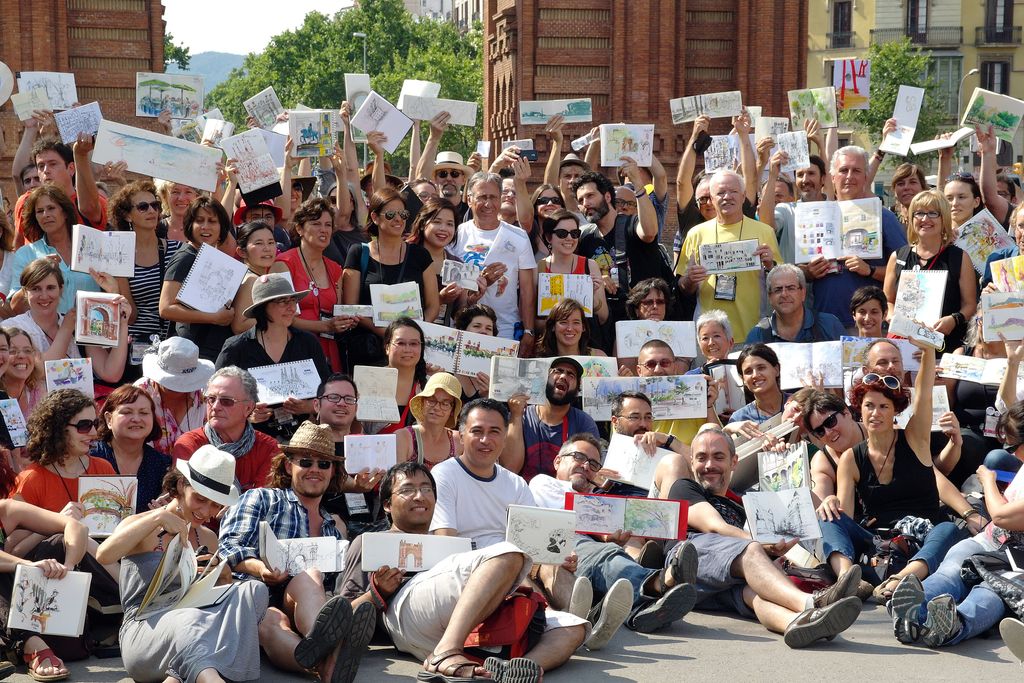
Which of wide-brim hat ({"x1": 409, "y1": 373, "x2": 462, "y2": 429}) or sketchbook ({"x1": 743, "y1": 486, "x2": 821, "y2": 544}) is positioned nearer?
sketchbook ({"x1": 743, "y1": 486, "x2": 821, "y2": 544})

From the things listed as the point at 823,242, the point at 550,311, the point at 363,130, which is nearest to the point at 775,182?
the point at 823,242

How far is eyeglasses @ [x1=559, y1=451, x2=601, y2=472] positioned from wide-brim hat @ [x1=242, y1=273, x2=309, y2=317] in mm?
2191

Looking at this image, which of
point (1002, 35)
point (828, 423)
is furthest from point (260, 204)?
point (1002, 35)

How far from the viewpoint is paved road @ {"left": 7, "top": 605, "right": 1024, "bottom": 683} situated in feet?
25.6

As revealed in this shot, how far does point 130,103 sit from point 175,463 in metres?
12.5

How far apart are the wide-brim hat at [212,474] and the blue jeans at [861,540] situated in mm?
3631

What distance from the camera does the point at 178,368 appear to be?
981 cm

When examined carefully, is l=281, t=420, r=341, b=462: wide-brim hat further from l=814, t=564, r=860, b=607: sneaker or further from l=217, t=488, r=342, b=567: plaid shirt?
l=814, t=564, r=860, b=607: sneaker

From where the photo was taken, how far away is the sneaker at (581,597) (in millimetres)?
8359

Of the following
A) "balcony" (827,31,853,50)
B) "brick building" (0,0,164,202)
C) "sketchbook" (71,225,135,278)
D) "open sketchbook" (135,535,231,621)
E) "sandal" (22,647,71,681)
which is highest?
"balcony" (827,31,853,50)

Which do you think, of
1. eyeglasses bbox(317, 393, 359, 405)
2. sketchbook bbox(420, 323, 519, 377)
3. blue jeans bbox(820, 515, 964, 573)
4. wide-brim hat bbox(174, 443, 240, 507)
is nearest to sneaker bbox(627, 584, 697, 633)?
blue jeans bbox(820, 515, 964, 573)

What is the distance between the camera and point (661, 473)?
962cm

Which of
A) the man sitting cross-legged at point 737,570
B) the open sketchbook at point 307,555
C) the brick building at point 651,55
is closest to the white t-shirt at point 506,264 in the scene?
the man sitting cross-legged at point 737,570

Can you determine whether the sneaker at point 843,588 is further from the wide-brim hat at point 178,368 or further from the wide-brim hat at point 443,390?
the wide-brim hat at point 178,368
